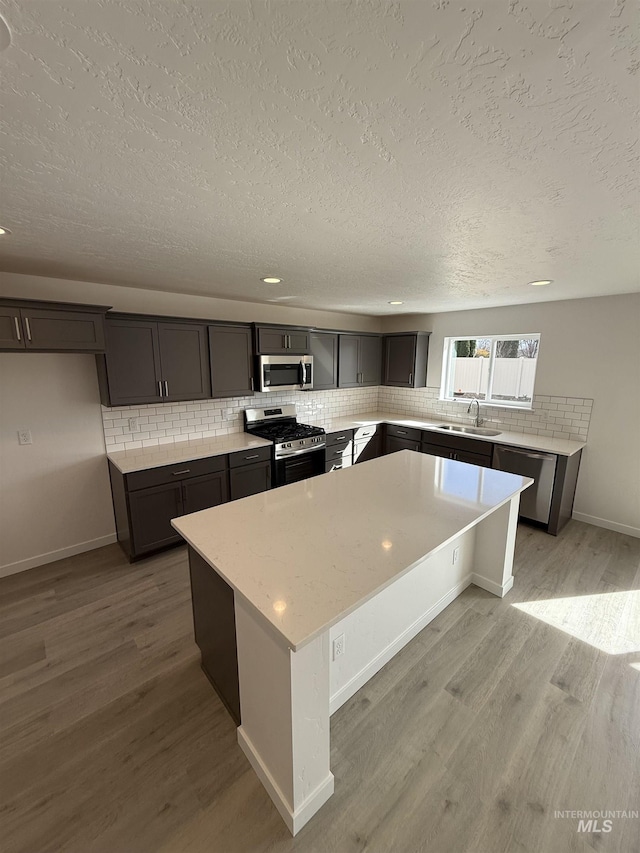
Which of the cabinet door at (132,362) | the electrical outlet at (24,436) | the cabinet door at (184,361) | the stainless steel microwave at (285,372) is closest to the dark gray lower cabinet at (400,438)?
the stainless steel microwave at (285,372)

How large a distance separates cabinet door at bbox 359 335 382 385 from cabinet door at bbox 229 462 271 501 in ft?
6.97

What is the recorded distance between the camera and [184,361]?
10.8ft

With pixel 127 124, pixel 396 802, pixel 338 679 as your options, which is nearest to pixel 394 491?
pixel 338 679

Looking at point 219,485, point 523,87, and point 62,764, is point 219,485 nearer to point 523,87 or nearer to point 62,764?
point 62,764

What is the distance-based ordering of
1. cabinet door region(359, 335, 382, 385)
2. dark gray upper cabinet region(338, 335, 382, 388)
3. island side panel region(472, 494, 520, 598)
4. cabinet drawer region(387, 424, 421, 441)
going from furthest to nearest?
1. cabinet door region(359, 335, 382, 385)
2. dark gray upper cabinet region(338, 335, 382, 388)
3. cabinet drawer region(387, 424, 421, 441)
4. island side panel region(472, 494, 520, 598)

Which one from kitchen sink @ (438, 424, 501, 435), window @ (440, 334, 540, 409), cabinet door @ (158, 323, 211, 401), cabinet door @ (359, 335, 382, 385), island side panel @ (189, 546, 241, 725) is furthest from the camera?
cabinet door @ (359, 335, 382, 385)

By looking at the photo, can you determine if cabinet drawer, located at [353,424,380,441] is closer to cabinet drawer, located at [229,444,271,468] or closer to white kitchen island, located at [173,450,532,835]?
cabinet drawer, located at [229,444,271,468]

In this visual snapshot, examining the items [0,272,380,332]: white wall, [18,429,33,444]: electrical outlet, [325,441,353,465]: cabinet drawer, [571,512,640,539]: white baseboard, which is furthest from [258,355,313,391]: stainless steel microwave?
[571,512,640,539]: white baseboard

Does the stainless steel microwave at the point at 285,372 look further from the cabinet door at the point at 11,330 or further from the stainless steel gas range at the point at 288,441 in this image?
the cabinet door at the point at 11,330

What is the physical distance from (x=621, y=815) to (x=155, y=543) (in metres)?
3.17

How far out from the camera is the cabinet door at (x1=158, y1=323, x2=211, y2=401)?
3.16 m

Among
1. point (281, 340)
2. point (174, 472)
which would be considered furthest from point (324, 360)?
point (174, 472)

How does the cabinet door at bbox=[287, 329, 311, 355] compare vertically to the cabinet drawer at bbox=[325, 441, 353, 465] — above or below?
above

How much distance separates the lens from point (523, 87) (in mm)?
781
